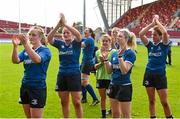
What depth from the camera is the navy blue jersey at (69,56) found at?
336 inches

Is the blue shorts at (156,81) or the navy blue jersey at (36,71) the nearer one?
the navy blue jersey at (36,71)

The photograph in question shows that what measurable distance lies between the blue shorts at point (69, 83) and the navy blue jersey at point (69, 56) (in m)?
0.09

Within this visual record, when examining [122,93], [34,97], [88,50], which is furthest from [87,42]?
[34,97]

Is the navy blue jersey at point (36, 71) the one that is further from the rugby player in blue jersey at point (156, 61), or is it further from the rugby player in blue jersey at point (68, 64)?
the rugby player in blue jersey at point (156, 61)

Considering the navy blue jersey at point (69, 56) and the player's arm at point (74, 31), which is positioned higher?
the player's arm at point (74, 31)

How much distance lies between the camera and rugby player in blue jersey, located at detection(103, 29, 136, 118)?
295 inches

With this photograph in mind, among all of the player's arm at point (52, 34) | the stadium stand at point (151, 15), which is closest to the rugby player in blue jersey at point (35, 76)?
the player's arm at point (52, 34)

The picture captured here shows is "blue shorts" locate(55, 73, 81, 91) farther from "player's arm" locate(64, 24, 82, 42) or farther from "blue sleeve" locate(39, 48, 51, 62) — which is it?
"blue sleeve" locate(39, 48, 51, 62)

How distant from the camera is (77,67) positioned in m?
8.68

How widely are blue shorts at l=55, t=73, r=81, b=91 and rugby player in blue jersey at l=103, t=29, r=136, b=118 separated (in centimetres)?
100

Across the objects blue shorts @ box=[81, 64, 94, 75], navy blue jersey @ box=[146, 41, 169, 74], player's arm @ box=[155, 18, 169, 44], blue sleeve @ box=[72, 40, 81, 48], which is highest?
player's arm @ box=[155, 18, 169, 44]

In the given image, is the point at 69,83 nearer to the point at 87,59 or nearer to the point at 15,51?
the point at 15,51

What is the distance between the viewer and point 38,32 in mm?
7207

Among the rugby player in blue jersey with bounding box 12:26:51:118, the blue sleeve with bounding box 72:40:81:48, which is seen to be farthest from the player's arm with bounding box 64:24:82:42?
the rugby player in blue jersey with bounding box 12:26:51:118
